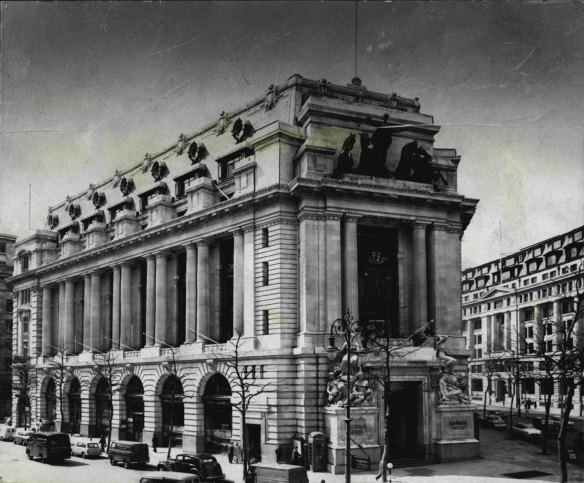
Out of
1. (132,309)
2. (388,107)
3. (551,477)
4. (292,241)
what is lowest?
(551,477)

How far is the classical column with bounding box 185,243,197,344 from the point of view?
5862cm

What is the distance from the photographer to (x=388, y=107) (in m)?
56.1

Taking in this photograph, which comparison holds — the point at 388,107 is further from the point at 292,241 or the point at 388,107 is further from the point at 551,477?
the point at 551,477

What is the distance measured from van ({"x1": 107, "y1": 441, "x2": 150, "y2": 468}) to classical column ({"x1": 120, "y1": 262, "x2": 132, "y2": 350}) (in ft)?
61.2

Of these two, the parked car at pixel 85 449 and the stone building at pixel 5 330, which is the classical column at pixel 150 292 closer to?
the parked car at pixel 85 449

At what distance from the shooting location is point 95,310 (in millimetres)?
72500

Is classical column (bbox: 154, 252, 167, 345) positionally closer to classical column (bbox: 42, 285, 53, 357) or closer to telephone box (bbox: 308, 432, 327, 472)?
telephone box (bbox: 308, 432, 327, 472)

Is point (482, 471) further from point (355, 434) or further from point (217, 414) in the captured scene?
point (217, 414)

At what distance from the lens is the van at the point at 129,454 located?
47.8 meters

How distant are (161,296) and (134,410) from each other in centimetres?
1070

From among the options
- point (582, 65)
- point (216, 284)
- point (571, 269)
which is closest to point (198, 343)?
point (216, 284)

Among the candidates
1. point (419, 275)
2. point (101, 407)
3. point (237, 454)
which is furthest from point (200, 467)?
point (101, 407)

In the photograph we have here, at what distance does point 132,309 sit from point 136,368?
6011mm

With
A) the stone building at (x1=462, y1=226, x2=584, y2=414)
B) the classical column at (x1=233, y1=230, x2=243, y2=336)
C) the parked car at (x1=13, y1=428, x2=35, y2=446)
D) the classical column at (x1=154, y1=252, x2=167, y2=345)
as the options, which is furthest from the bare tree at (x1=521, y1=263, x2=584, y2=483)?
the parked car at (x1=13, y1=428, x2=35, y2=446)
